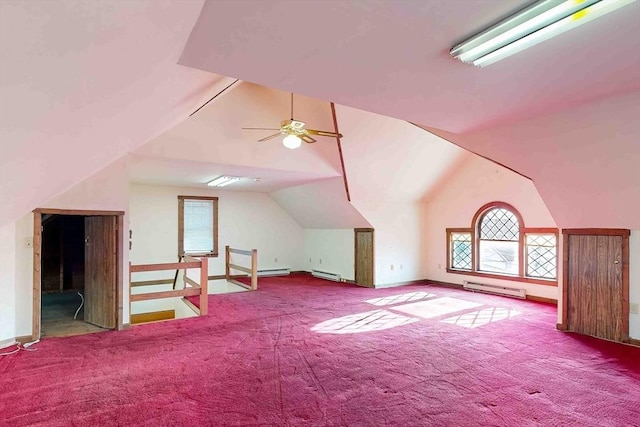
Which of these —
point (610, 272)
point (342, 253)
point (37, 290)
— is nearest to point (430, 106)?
point (610, 272)

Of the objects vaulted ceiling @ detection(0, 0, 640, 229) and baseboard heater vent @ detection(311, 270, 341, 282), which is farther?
baseboard heater vent @ detection(311, 270, 341, 282)

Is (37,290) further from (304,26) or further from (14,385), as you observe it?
(304,26)

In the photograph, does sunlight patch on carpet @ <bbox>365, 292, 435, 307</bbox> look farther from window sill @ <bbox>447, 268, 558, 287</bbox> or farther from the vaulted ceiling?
the vaulted ceiling

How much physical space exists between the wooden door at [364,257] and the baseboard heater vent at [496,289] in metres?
2.24

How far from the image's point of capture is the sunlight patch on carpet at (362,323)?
5.22 metres

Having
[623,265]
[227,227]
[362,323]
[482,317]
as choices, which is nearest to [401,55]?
[362,323]

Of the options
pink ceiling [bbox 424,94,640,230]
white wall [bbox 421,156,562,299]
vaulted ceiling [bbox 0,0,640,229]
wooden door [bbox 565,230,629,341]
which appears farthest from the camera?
white wall [bbox 421,156,562,299]

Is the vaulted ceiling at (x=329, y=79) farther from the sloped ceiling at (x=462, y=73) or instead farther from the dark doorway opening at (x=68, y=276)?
the dark doorway opening at (x=68, y=276)

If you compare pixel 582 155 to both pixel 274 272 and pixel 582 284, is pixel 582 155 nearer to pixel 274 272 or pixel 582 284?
pixel 582 284

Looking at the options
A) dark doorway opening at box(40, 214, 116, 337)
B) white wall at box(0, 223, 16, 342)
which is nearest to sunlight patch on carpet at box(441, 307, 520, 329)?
dark doorway opening at box(40, 214, 116, 337)

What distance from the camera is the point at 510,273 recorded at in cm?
769

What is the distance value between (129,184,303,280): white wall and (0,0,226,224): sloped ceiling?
5.43 m

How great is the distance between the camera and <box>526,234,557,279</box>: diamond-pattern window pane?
276 inches

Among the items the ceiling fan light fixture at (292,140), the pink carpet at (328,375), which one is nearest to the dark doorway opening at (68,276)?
the pink carpet at (328,375)
